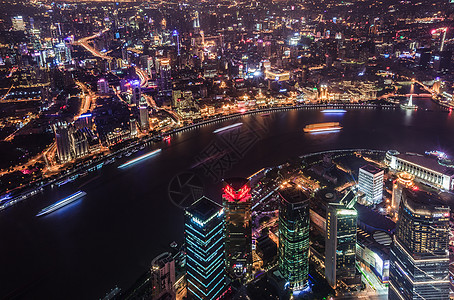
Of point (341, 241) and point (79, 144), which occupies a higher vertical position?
point (79, 144)

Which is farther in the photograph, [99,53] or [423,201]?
[99,53]

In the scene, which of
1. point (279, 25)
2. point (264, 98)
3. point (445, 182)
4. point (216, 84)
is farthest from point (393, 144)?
point (279, 25)

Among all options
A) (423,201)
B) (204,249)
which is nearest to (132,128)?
(204,249)

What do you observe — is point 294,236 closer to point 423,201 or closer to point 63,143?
point 423,201

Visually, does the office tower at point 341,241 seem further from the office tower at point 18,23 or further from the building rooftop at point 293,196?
the office tower at point 18,23

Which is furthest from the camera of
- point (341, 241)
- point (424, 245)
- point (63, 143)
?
point (63, 143)

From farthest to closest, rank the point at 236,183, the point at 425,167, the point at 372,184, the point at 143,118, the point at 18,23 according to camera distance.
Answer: the point at 18,23 → the point at 143,118 → the point at 425,167 → the point at 372,184 → the point at 236,183

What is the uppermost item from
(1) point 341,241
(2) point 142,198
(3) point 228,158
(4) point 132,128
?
(4) point 132,128

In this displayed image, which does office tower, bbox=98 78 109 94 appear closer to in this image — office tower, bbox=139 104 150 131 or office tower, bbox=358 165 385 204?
office tower, bbox=139 104 150 131
